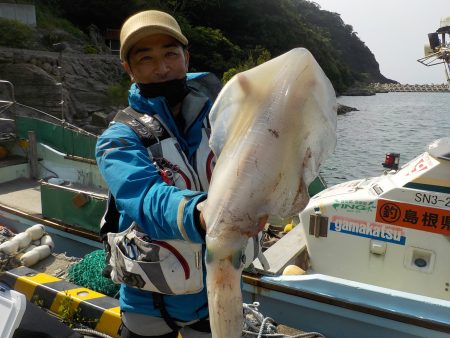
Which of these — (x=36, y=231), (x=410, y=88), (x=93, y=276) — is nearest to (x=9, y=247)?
(x=36, y=231)

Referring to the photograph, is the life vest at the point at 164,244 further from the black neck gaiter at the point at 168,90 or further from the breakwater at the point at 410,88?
the breakwater at the point at 410,88

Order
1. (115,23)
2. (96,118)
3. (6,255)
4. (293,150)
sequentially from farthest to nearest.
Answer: (115,23) < (96,118) < (6,255) < (293,150)

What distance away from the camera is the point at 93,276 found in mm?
4684

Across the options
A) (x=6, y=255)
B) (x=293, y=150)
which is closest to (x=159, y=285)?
(x=293, y=150)

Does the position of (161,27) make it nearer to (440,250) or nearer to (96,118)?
(440,250)

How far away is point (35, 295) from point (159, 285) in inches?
118

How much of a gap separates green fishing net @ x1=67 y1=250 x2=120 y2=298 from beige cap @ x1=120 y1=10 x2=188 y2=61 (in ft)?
10.6

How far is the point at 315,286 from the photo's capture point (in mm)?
4168

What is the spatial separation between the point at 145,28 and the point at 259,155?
921 millimetres

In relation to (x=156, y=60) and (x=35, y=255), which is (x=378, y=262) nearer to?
(x=156, y=60)

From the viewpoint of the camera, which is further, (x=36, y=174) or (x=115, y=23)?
(x=115, y=23)

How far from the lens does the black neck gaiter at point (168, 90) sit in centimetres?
198

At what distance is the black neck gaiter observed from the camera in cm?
198

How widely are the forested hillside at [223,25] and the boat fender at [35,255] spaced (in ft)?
83.5
